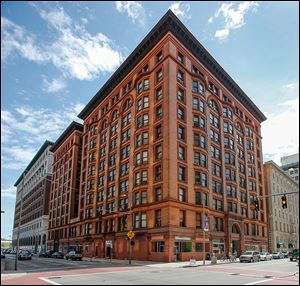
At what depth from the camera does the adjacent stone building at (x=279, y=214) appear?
260ft

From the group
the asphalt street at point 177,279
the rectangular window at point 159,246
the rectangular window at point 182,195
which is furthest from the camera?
the rectangular window at point 182,195

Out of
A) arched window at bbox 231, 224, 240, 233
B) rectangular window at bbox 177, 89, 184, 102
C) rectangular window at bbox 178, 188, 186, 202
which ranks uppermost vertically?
rectangular window at bbox 177, 89, 184, 102

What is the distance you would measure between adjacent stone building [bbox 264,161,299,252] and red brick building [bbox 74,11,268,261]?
815cm

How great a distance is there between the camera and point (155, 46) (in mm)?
55406

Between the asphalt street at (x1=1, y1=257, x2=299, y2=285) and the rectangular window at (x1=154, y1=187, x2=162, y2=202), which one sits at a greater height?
the rectangular window at (x1=154, y1=187, x2=162, y2=202)

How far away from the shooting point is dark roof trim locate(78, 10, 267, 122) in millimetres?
53125

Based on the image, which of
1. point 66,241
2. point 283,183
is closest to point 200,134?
point 66,241

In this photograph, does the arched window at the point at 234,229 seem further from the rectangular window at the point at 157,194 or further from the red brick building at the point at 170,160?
the rectangular window at the point at 157,194

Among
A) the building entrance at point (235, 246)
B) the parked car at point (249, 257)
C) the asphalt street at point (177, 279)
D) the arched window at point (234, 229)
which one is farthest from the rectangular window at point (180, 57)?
the asphalt street at point (177, 279)

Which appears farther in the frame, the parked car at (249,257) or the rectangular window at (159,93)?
the rectangular window at (159,93)

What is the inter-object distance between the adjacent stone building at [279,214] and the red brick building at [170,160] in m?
8.15

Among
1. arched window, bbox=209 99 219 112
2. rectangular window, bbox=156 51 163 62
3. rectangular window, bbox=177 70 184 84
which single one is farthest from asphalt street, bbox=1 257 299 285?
arched window, bbox=209 99 219 112

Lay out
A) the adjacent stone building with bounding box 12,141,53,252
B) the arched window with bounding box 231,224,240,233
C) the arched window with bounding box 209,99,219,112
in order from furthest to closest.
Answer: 1. the adjacent stone building with bounding box 12,141,53,252
2. the arched window with bounding box 209,99,219,112
3. the arched window with bounding box 231,224,240,233

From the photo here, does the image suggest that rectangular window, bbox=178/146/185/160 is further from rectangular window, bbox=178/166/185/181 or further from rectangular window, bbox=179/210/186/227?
rectangular window, bbox=179/210/186/227
